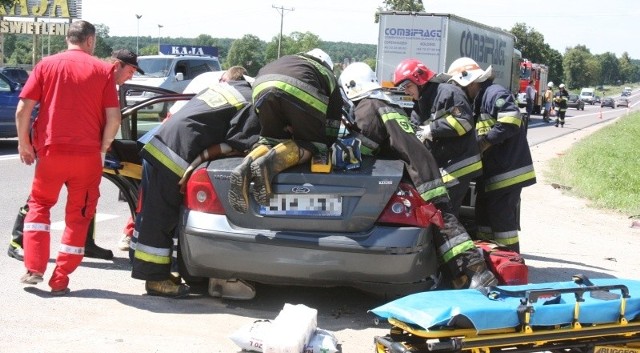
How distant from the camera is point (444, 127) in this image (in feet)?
20.7

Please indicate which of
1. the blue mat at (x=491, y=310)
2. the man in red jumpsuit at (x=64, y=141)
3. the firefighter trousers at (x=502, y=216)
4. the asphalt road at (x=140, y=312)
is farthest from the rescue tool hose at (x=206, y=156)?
the firefighter trousers at (x=502, y=216)

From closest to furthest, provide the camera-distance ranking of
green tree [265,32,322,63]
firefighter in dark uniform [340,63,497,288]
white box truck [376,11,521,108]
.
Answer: firefighter in dark uniform [340,63,497,288]
white box truck [376,11,521,108]
green tree [265,32,322,63]

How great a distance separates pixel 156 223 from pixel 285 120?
1090mm

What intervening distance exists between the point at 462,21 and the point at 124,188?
21.9 m

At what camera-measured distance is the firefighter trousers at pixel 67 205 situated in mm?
5461

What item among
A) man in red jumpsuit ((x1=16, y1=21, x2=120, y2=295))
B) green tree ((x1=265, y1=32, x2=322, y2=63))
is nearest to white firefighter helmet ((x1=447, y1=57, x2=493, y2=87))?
man in red jumpsuit ((x1=16, y1=21, x2=120, y2=295))

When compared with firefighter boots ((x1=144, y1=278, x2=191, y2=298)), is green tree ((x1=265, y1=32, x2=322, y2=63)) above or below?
above

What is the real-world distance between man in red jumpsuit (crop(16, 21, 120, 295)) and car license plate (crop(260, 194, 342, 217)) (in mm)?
1293

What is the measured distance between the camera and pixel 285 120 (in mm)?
5215

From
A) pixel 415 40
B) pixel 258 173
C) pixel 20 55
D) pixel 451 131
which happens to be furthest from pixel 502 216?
pixel 20 55

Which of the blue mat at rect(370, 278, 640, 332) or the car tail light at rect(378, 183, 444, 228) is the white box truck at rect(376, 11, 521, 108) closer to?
the car tail light at rect(378, 183, 444, 228)

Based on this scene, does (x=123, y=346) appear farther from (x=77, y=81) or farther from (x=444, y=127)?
(x=444, y=127)

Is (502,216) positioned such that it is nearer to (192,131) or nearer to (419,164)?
(419,164)

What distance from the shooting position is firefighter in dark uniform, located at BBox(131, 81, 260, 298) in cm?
539
